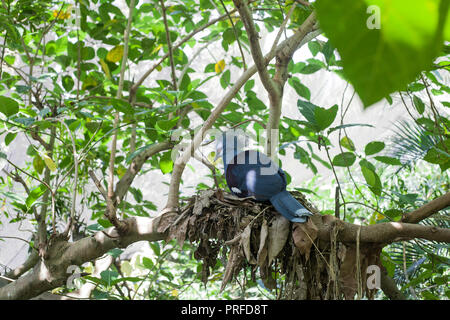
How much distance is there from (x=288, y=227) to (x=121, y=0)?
4.61m

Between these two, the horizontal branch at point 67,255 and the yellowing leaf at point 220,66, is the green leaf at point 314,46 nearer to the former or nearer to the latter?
the yellowing leaf at point 220,66

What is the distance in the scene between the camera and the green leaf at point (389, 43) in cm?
9

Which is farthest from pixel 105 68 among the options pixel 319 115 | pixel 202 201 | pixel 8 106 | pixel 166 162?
pixel 319 115

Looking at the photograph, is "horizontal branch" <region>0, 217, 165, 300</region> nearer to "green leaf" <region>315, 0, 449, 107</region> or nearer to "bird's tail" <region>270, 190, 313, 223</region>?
"bird's tail" <region>270, 190, 313, 223</region>

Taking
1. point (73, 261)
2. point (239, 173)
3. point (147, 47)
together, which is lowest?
point (73, 261)

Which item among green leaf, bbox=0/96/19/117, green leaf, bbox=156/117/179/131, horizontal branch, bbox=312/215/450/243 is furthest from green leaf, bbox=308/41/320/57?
green leaf, bbox=0/96/19/117

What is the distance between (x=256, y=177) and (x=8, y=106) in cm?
69

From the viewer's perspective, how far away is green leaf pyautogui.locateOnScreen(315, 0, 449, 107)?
9 cm

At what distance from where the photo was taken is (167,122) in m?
1.16

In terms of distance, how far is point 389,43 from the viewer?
89 millimetres

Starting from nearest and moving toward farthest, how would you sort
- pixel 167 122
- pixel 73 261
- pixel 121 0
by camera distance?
pixel 167 122 → pixel 73 261 → pixel 121 0
